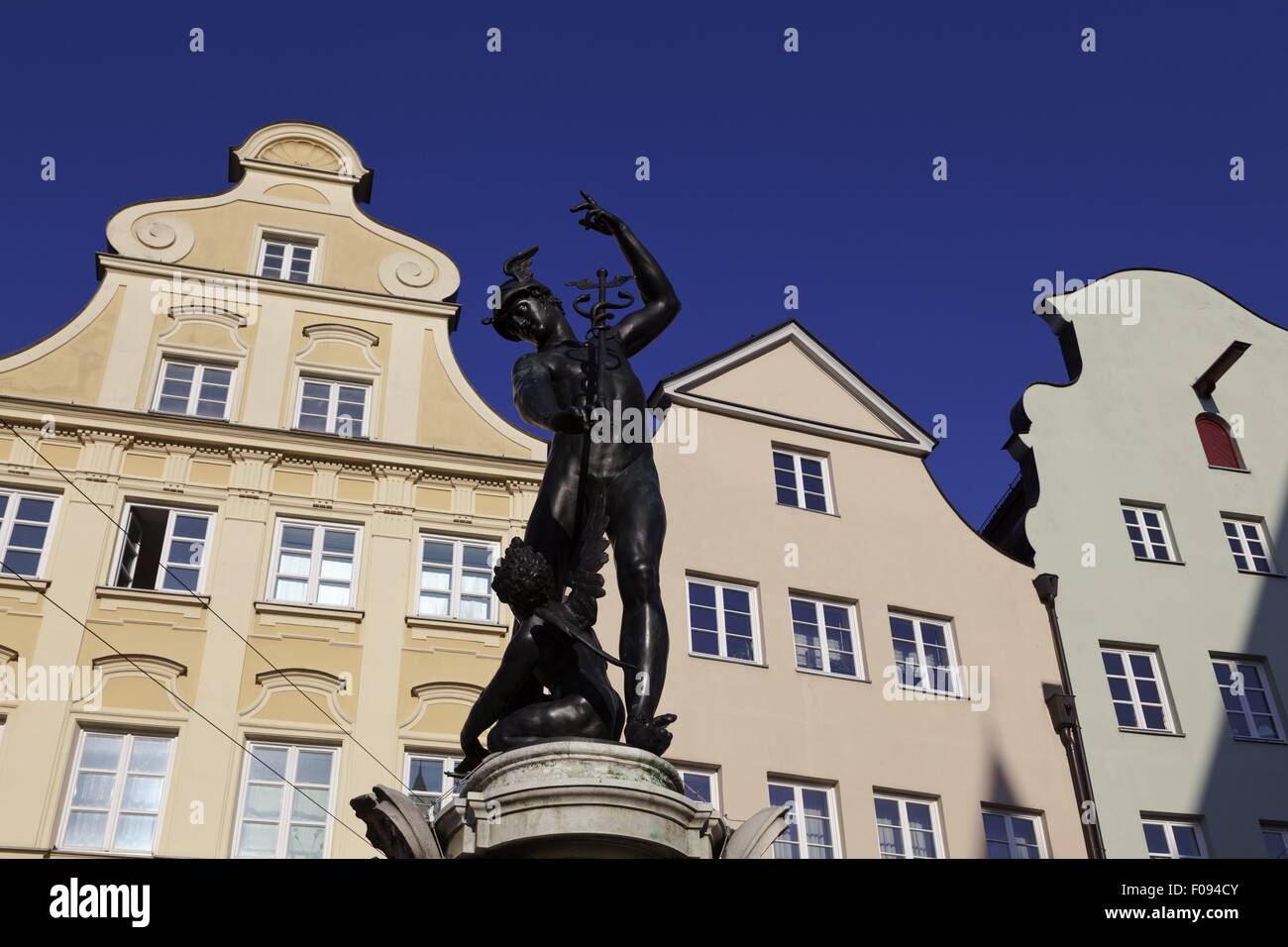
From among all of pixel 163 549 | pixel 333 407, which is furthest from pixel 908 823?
pixel 163 549

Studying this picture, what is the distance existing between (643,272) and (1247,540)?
16.7 m

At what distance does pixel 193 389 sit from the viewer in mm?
17266

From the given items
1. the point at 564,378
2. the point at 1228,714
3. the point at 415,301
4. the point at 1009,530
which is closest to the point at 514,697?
the point at 564,378

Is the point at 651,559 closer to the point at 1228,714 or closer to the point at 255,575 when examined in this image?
the point at 255,575

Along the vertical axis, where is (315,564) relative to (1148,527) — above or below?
below

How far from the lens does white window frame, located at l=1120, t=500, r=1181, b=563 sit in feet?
66.1

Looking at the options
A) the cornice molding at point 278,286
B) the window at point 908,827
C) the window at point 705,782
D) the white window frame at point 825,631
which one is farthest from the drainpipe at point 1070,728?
the cornice molding at point 278,286

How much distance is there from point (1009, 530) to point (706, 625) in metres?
6.59

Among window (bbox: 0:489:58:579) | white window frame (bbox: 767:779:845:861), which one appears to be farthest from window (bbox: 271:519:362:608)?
white window frame (bbox: 767:779:845:861)

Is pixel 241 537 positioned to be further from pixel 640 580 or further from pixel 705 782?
pixel 640 580

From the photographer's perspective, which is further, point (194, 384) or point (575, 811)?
point (194, 384)

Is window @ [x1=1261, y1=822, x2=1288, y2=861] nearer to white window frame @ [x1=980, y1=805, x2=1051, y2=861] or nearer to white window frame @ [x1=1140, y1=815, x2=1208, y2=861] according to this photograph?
white window frame @ [x1=1140, y1=815, x2=1208, y2=861]

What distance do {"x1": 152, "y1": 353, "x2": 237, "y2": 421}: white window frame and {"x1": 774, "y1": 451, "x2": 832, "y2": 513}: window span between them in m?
7.17
